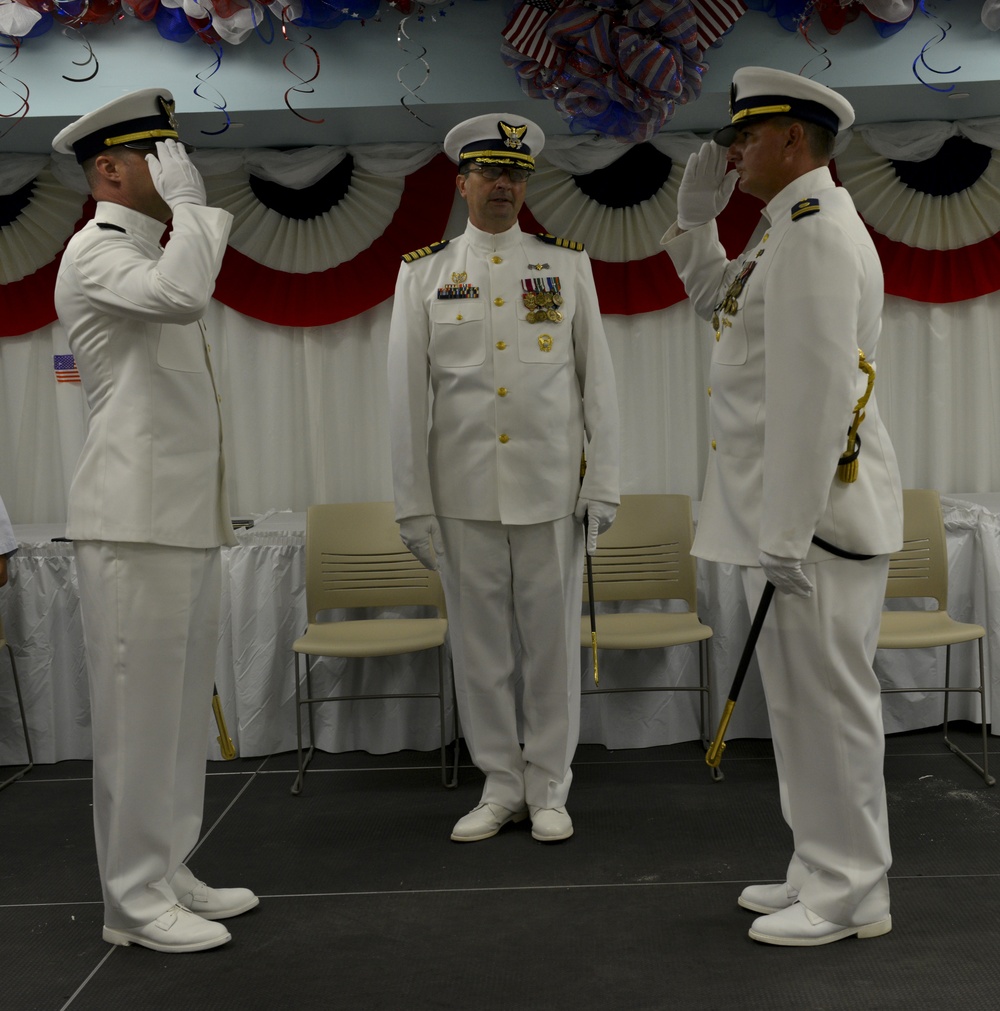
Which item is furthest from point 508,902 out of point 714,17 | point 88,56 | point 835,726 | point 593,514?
point 88,56

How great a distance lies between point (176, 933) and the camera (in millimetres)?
2531

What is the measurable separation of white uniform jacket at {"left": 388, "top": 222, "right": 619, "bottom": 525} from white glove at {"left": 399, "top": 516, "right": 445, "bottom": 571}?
0.02m

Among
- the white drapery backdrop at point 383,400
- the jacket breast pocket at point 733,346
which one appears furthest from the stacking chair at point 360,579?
the jacket breast pocket at point 733,346

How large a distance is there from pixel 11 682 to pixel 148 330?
218 cm

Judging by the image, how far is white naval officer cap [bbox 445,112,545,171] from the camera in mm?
3129

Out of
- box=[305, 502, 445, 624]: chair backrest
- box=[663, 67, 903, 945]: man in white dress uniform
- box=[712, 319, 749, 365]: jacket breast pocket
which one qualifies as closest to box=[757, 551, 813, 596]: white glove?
box=[663, 67, 903, 945]: man in white dress uniform

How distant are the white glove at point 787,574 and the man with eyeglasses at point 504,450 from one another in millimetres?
909

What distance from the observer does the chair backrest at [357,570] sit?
404cm

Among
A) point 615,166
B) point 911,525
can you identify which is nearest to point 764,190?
point 911,525

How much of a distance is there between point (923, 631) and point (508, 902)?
5.83 feet

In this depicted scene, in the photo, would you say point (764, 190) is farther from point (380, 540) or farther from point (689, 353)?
point (689, 353)

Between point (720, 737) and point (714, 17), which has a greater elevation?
point (714, 17)

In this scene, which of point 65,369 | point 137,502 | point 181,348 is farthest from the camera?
point 65,369

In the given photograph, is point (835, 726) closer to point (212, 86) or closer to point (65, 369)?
point (212, 86)
